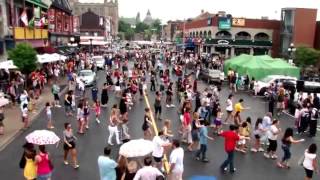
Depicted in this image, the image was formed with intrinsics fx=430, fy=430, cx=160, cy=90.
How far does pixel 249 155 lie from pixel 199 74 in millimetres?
27610

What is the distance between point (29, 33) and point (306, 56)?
107ft

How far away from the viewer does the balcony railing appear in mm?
33219

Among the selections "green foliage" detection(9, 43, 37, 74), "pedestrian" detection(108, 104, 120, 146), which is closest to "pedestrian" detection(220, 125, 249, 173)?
"pedestrian" detection(108, 104, 120, 146)

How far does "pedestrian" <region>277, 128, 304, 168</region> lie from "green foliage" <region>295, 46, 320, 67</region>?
4047 cm

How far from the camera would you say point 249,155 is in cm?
1533

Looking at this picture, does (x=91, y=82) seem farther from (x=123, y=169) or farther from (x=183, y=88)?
(x=123, y=169)

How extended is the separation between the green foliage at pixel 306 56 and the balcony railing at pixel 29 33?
3007cm

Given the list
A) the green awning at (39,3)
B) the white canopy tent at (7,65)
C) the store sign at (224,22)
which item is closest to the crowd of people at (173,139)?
the white canopy tent at (7,65)

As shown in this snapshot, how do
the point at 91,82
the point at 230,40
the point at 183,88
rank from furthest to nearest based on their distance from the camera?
the point at 230,40, the point at 91,82, the point at 183,88

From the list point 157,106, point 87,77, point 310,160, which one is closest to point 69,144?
point 310,160

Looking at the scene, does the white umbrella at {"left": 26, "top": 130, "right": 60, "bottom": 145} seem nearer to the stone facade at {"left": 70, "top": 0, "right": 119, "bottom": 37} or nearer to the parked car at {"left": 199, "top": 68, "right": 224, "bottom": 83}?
the parked car at {"left": 199, "top": 68, "right": 224, "bottom": 83}

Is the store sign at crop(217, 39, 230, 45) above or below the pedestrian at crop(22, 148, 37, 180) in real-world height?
above

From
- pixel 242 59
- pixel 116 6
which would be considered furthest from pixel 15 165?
pixel 116 6

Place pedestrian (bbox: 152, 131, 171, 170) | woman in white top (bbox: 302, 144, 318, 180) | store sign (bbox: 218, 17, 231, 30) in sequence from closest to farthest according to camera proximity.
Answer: woman in white top (bbox: 302, 144, 318, 180) < pedestrian (bbox: 152, 131, 171, 170) < store sign (bbox: 218, 17, 231, 30)
